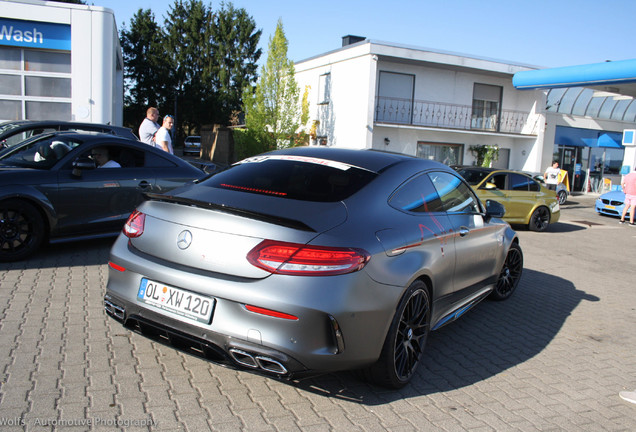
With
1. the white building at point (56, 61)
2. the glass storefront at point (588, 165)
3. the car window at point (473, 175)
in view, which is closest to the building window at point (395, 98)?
the glass storefront at point (588, 165)

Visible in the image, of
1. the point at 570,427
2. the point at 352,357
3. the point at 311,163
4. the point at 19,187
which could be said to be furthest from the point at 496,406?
the point at 19,187

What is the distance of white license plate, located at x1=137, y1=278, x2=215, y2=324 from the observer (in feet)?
9.70

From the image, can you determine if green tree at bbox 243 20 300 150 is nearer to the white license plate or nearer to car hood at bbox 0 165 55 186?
car hood at bbox 0 165 55 186

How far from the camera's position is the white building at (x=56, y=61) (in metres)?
14.5

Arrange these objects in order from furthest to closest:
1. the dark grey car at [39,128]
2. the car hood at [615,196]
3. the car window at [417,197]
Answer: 1. the car hood at [615,196]
2. the dark grey car at [39,128]
3. the car window at [417,197]

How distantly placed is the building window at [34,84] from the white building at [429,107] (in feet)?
39.7

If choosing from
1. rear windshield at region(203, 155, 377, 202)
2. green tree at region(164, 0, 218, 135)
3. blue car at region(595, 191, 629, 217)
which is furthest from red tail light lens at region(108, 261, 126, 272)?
green tree at region(164, 0, 218, 135)

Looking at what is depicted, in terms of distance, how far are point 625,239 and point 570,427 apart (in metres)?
11.8

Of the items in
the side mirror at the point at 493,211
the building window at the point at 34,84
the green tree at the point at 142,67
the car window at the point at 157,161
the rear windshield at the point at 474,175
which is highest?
the green tree at the point at 142,67

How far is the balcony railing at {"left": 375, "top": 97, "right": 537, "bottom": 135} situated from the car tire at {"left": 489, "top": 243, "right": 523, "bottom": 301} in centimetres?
1775

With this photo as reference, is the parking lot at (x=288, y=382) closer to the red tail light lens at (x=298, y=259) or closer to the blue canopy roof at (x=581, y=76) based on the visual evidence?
the red tail light lens at (x=298, y=259)

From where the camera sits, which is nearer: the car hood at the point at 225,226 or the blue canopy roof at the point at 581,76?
the car hood at the point at 225,226

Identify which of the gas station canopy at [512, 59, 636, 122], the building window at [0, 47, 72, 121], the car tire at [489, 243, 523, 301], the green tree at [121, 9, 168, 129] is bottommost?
the car tire at [489, 243, 523, 301]

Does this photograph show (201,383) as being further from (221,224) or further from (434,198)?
(434,198)
